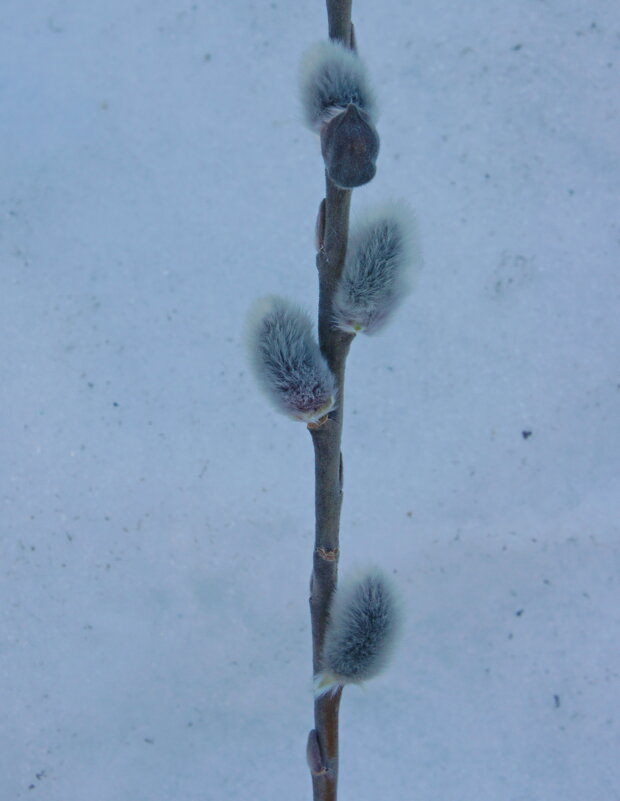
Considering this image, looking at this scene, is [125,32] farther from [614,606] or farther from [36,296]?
[614,606]

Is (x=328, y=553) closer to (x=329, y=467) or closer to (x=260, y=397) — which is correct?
(x=329, y=467)

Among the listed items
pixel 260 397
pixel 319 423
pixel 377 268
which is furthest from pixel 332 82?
pixel 260 397

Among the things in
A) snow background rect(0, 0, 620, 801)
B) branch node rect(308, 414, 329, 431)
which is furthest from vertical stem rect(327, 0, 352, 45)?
snow background rect(0, 0, 620, 801)

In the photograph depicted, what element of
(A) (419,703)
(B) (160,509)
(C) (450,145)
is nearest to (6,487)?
(B) (160,509)

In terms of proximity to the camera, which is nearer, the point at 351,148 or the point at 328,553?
the point at 351,148

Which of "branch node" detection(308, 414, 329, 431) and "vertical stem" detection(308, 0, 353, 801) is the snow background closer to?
"vertical stem" detection(308, 0, 353, 801)

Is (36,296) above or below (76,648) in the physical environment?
above
